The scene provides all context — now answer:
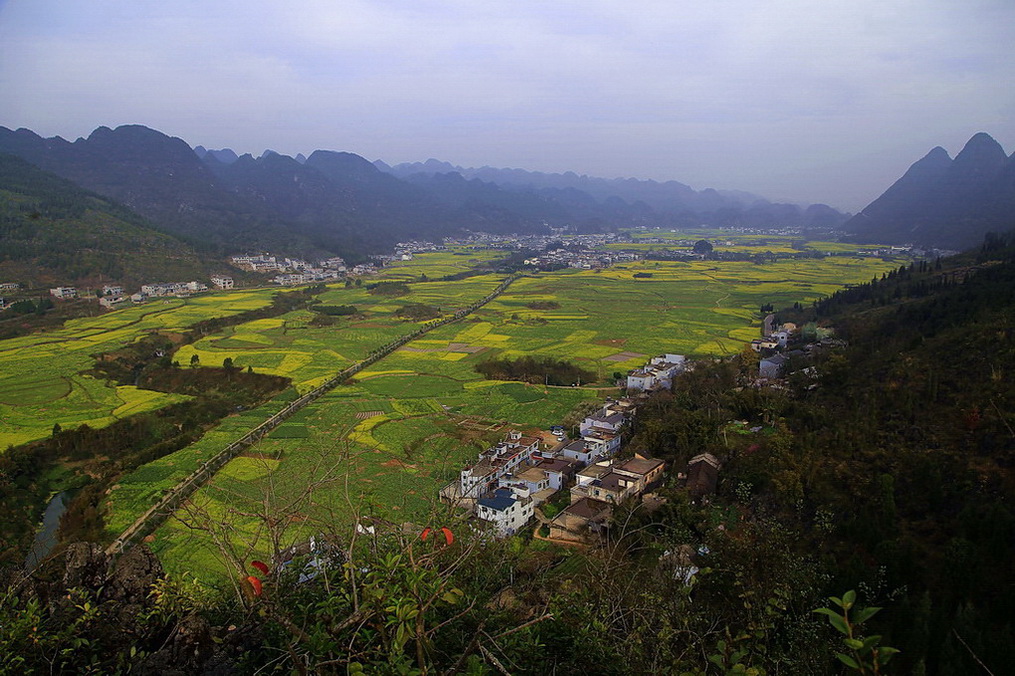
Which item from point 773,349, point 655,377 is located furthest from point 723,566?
point 773,349

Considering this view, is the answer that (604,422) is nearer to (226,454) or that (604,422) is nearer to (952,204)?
(226,454)

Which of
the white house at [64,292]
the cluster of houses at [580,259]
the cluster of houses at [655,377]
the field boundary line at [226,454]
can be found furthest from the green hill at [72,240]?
the cluster of houses at [655,377]

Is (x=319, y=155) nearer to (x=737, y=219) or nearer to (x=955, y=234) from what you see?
(x=737, y=219)

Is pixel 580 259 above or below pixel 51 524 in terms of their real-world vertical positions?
above

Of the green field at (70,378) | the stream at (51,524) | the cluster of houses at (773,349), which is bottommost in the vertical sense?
the stream at (51,524)

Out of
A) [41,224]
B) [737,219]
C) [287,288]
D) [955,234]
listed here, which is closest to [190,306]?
[287,288]

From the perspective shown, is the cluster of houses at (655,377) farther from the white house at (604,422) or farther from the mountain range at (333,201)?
the mountain range at (333,201)

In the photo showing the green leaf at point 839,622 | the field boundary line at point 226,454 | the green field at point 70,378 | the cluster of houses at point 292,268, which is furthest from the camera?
the cluster of houses at point 292,268
